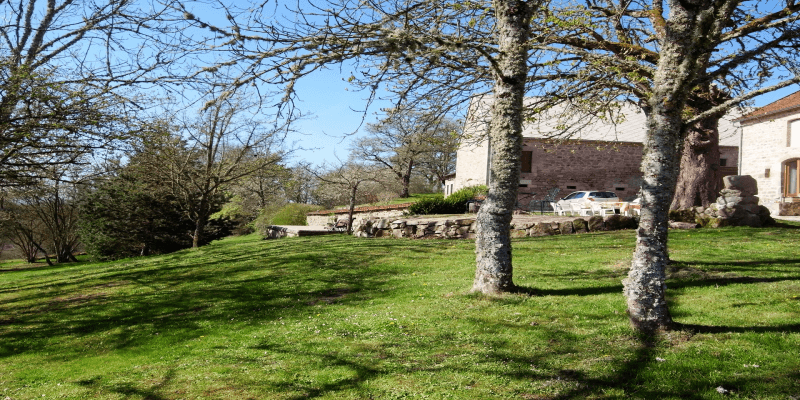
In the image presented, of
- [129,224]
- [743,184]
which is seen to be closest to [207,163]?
[129,224]

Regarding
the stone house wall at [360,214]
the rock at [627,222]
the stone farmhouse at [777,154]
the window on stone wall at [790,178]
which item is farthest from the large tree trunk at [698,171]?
the window on stone wall at [790,178]

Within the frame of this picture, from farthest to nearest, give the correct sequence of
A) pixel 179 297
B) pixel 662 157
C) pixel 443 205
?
1. pixel 443 205
2. pixel 179 297
3. pixel 662 157

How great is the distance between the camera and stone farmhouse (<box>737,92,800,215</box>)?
22.6 meters

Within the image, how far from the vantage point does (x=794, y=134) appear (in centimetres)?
2277

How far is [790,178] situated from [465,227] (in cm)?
1720

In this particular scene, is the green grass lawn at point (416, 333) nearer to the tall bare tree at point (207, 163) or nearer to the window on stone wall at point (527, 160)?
the tall bare tree at point (207, 163)

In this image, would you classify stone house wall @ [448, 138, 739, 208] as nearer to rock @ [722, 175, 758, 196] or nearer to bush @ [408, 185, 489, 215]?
bush @ [408, 185, 489, 215]

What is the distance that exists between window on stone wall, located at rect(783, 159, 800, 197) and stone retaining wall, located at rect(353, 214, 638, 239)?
13.0 meters

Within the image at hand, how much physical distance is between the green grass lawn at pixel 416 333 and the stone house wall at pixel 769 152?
1522 centimetres

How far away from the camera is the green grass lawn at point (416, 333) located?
448 cm

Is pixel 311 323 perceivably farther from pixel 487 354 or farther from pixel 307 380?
pixel 487 354

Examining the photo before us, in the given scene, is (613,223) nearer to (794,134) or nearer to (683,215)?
(683,215)

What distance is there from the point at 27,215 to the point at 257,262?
22.6 meters

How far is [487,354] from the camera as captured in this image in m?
5.17
